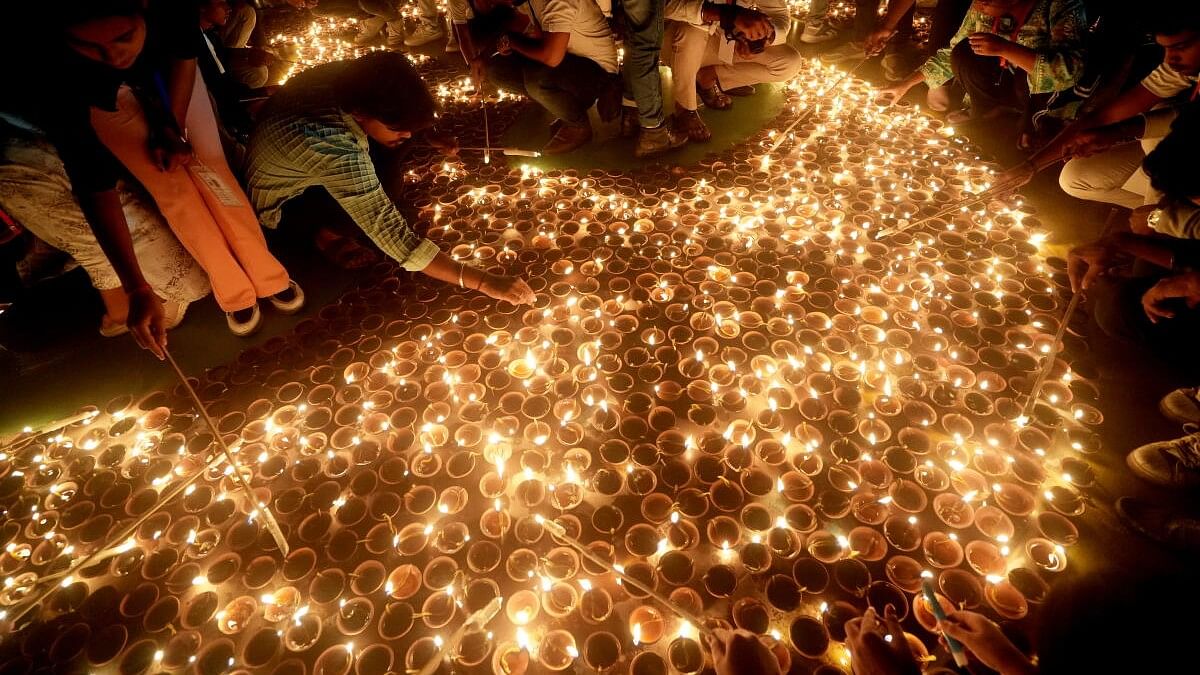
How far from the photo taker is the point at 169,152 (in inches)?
89.7

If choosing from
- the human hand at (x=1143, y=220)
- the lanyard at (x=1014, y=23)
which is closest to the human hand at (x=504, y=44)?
the lanyard at (x=1014, y=23)

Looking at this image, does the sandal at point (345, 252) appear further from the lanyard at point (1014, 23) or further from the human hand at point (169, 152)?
the lanyard at point (1014, 23)

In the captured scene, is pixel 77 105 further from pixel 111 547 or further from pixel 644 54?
pixel 644 54

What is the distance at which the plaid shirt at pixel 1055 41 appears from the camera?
310 cm

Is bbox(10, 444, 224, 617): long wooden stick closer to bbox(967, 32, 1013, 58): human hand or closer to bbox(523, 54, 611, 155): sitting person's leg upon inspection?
bbox(523, 54, 611, 155): sitting person's leg

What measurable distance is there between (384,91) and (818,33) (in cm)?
585

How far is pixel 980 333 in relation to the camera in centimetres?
253

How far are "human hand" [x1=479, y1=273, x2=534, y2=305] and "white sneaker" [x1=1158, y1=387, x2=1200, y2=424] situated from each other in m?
3.09

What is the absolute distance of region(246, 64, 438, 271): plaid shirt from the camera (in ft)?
7.60

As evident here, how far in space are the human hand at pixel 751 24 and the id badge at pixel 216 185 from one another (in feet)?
12.4

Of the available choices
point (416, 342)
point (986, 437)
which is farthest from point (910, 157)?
point (416, 342)

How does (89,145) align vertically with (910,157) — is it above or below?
above

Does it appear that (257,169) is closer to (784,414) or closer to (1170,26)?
(784,414)

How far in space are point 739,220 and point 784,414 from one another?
1676mm
